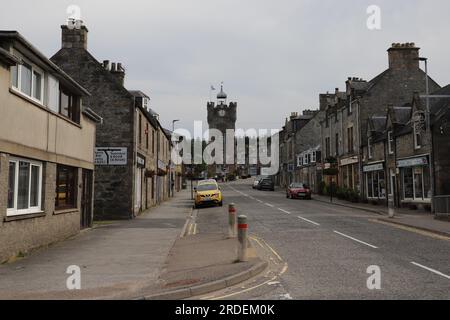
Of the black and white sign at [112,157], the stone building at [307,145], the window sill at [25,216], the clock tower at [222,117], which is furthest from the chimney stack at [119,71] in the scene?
the clock tower at [222,117]

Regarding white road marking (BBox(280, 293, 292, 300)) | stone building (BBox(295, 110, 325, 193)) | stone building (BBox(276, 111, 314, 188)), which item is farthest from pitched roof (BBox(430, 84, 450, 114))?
stone building (BBox(276, 111, 314, 188))

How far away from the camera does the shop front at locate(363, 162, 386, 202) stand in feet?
103

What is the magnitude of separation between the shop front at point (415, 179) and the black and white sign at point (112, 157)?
670 inches

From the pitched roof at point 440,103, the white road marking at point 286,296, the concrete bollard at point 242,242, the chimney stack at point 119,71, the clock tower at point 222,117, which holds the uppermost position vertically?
the clock tower at point 222,117

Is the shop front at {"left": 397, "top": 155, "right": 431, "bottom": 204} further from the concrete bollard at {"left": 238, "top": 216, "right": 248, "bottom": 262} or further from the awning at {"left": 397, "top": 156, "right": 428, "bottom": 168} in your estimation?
the concrete bollard at {"left": 238, "top": 216, "right": 248, "bottom": 262}

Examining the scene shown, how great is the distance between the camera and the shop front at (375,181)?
103 ft

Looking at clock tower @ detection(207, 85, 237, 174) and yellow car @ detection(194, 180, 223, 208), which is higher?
clock tower @ detection(207, 85, 237, 174)

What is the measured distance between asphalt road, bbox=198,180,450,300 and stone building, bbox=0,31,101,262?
5747 millimetres

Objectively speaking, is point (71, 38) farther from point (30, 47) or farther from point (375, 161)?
point (375, 161)

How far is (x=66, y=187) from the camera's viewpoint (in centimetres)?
1546

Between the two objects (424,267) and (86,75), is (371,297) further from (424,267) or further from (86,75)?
(86,75)

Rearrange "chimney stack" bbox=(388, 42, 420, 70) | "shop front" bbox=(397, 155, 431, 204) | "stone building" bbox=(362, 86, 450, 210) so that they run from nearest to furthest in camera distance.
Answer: "stone building" bbox=(362, 86, 450, 210), "shop front" bbox=(397, 155, 431, 204), "chimney stack" bbox=(388, 42, 420, 70)

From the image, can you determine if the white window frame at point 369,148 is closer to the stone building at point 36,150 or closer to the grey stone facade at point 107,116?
the grey stone facade at point 107,116
